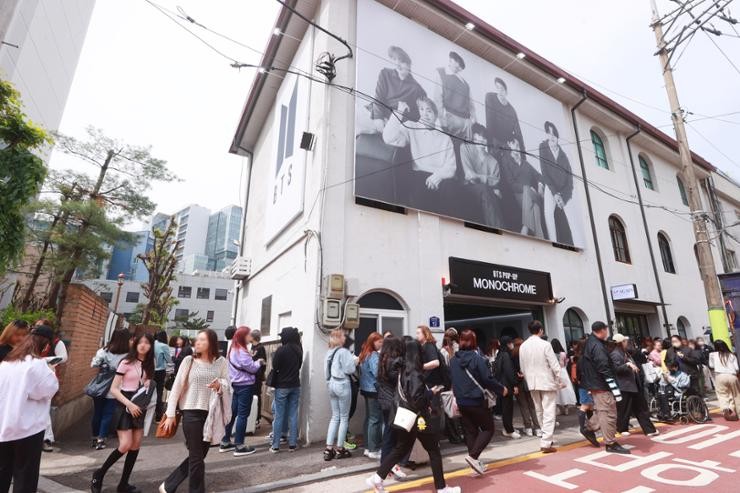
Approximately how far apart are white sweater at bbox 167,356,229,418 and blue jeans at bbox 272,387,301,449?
2431mm

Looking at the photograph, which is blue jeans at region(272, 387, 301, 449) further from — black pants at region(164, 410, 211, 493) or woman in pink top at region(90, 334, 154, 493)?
black pants at region(164, 410, 211, 493)

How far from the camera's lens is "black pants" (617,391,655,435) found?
637 cm

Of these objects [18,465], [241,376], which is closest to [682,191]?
[241,376]

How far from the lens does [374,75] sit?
9.36 metres

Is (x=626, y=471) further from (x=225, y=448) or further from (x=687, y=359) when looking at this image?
(x=225, y=448)

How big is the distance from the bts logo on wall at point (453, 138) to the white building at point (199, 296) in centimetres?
4915

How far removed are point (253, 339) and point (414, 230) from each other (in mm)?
4437

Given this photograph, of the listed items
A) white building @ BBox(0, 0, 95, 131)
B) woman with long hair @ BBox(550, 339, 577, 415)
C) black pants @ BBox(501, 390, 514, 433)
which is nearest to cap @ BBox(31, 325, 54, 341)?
black pants @ BBox(501, 390, 514, 433)

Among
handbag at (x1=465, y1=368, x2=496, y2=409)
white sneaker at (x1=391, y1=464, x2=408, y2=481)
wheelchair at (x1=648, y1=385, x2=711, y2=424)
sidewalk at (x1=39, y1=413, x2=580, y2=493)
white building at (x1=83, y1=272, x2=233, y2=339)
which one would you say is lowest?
sidewalk at (x1=39, y1=413, x2=580, y2=493)

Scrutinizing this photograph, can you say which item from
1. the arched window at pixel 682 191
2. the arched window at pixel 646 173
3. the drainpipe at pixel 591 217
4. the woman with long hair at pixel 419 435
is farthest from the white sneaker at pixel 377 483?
the arched window at pixel 682 191

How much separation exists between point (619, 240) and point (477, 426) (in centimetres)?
1315

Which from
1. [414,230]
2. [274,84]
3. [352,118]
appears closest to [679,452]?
[414,230]

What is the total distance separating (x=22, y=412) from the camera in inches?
121

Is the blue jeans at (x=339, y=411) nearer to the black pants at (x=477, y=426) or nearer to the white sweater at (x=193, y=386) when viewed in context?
the black pants at (x=477, y=426)
